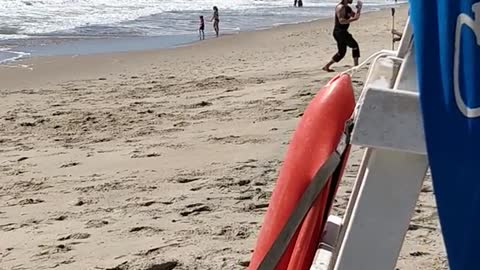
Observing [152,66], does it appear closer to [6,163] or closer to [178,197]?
[6,163]

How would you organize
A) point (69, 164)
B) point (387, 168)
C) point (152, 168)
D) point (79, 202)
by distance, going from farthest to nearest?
point (69, 164) → point (152, 168) → point (79, 202) → point (387, 168)

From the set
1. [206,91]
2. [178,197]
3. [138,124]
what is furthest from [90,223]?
[206,91]

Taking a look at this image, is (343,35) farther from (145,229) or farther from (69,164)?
(145,229)

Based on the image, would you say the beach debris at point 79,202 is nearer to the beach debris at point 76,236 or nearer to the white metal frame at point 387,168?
the beach debris at point 76,236

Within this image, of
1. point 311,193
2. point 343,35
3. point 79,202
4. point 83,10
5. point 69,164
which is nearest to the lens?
point 311,193

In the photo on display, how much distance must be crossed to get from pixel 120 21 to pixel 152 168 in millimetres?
22159

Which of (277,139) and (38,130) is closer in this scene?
(277,139)

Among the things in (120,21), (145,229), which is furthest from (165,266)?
(120,21)

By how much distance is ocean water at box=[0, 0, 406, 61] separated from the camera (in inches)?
840

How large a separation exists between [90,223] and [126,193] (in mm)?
769

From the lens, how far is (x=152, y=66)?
1644cm

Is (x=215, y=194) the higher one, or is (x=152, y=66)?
(x=215, y=194)

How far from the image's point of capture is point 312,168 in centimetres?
164

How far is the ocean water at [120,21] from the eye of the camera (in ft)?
70.0
